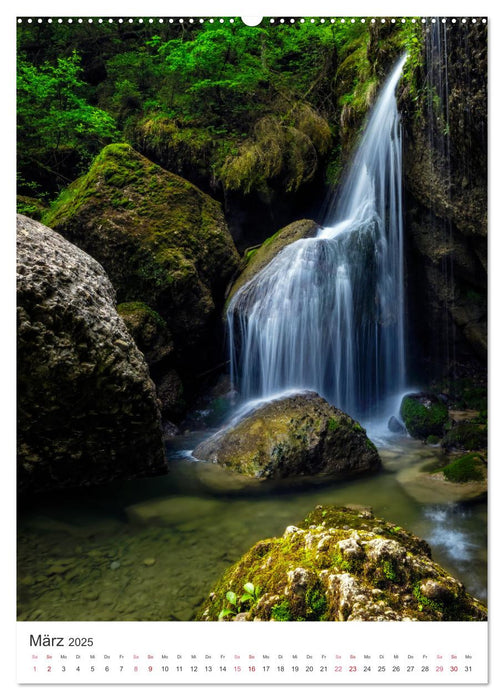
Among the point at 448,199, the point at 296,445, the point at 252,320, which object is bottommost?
the point at 296,445

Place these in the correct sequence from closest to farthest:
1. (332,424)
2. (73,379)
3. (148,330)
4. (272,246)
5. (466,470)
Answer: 1. (73,379)
2. (466,470)
3. (332,424)
4. (148,330)
5. (272,246)

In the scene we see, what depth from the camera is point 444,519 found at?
3473mm

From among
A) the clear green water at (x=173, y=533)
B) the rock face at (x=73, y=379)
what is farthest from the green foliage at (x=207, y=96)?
the clear green water at (x=173, y=533)

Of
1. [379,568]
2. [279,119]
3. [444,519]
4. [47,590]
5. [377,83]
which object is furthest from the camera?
[279,119]

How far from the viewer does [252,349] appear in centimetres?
679

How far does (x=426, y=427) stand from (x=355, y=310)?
1978 millimetres

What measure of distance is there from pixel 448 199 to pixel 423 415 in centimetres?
279

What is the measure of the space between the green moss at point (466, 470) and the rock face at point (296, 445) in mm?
752

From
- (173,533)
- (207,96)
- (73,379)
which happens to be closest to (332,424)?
(173,533)

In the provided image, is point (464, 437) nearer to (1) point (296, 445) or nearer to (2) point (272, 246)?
(1) point (296, 445)

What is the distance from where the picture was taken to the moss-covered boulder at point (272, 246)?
7.31 metres

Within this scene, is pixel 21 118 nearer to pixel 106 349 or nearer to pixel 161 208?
pixel 106 349

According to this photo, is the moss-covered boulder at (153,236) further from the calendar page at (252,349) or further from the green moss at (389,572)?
→ the green moss at (389,572)
